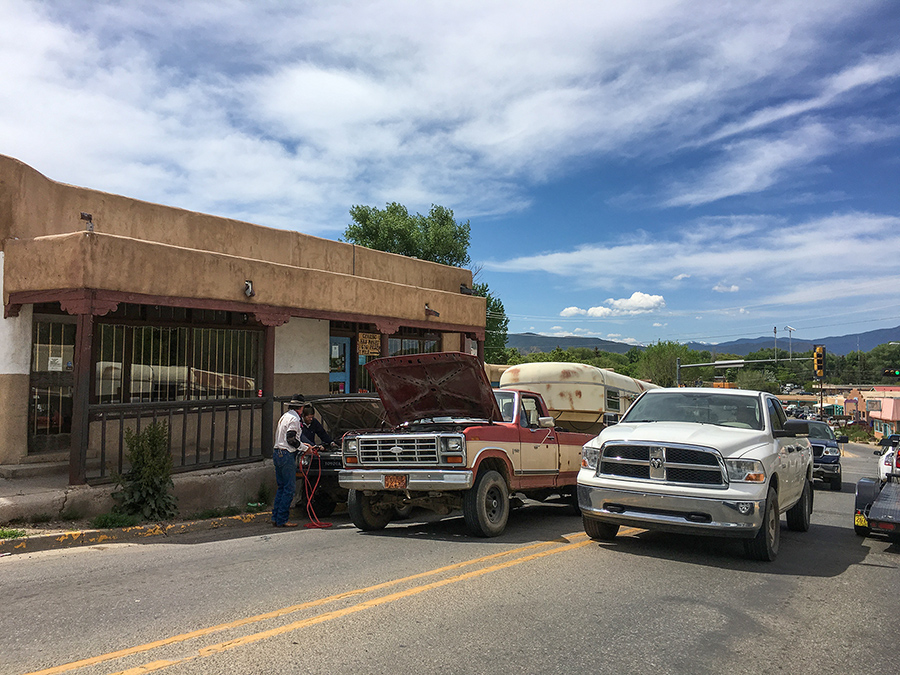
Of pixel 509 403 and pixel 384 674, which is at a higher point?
pixel 509 403

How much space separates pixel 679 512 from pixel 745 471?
77 centimetres

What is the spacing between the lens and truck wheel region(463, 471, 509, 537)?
8.11m

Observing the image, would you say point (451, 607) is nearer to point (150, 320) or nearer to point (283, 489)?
point (283, 489)

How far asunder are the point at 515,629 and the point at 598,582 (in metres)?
1.59

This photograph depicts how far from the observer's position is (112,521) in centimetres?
891

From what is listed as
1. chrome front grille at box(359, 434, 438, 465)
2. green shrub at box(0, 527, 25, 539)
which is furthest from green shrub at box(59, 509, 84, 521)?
chrome front grille at box(359, 434, 438, 465)

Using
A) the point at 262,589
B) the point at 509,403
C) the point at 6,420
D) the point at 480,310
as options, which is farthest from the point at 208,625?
the point at 480,310

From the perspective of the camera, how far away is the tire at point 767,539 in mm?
6926

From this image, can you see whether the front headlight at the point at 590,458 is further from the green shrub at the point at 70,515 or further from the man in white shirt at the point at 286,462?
the green shrub at the point at 70,515

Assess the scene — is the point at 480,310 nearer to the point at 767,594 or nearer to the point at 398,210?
the point at 767,594

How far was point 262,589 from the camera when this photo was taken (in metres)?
5.88

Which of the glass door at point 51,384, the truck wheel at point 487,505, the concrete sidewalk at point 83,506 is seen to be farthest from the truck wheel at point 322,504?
the glass door at point 51,384

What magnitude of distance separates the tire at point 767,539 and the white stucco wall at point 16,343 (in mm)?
10705

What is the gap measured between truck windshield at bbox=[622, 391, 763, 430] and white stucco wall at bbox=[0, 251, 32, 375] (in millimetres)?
9289
